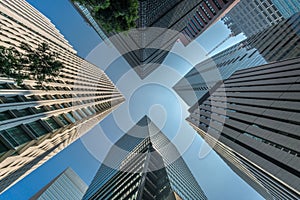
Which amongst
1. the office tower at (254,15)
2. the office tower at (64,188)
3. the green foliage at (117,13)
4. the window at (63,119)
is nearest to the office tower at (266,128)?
the green foliage at (117,13)

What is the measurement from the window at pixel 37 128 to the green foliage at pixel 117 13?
12.4m

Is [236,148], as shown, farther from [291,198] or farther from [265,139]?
[291,198]

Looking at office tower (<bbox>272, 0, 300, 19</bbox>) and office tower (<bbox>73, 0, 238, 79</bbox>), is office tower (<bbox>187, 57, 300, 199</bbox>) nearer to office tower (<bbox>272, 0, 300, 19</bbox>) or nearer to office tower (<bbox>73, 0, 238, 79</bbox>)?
office tower (<bbox>73, 0, 238, 79</bbox>)

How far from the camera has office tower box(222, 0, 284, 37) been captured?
6817 centimetres

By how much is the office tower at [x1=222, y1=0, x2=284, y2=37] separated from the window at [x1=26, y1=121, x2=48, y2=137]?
245 feet

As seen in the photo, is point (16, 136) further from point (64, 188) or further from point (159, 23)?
point (64, 188)

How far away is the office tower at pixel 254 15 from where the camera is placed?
68169 millimetres

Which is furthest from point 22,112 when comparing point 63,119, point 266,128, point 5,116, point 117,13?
point 266,128

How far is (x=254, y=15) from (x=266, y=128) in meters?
66.0

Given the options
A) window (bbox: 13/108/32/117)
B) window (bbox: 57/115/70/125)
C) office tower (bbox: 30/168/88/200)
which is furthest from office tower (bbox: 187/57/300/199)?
office tower (bbox: 30/168/88/200)

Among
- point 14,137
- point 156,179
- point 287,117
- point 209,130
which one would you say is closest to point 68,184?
point 156,179

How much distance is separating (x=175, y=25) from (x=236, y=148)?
88.5 feet

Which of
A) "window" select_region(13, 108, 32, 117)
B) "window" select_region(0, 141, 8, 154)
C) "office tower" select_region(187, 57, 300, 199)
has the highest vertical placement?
"window" select_region(13, 108, 32, 117)

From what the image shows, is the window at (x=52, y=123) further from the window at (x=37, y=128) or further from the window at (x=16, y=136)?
the window at (x=16, y=136)
